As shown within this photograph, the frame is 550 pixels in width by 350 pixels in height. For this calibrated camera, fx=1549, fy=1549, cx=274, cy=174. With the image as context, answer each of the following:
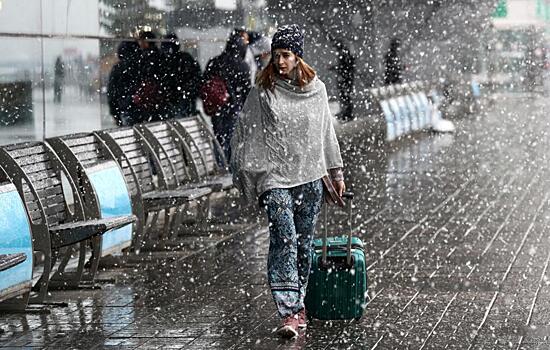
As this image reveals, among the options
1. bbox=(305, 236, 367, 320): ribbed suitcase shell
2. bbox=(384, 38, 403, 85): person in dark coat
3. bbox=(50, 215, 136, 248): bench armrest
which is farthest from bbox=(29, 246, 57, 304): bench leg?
bbox=(384, 38, 403, 85): person in dark coat

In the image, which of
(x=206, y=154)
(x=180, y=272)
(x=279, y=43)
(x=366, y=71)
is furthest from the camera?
(x=366, y=71)

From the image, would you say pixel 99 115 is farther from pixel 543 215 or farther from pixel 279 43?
pixel 279 43

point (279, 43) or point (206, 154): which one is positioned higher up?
point (279, 43)

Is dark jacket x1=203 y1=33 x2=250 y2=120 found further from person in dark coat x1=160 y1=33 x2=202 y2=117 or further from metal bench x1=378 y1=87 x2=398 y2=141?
metal bench x1=378 y1=87 x2=398 y2=141

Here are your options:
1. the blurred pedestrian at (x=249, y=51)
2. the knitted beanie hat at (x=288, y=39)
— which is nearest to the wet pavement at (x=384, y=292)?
the knitted beanie hat at (x=288, y=39)

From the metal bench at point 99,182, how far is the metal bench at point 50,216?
0.15 meters

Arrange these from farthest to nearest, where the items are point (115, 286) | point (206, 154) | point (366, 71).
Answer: point (366, 71) < point (206, 154) < point (115, 286)

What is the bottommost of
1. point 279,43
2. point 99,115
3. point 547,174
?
point 547,174

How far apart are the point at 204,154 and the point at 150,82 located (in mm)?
2011

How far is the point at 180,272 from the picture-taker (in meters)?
11.5

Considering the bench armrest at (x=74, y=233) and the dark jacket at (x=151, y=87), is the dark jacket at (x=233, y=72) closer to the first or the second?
the dark jacket at (x=151, y=87)

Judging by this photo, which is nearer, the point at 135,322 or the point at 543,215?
the point at 135,322

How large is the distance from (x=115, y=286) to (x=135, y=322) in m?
1.46

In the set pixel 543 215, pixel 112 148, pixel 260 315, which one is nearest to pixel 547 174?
pixel 543 215
